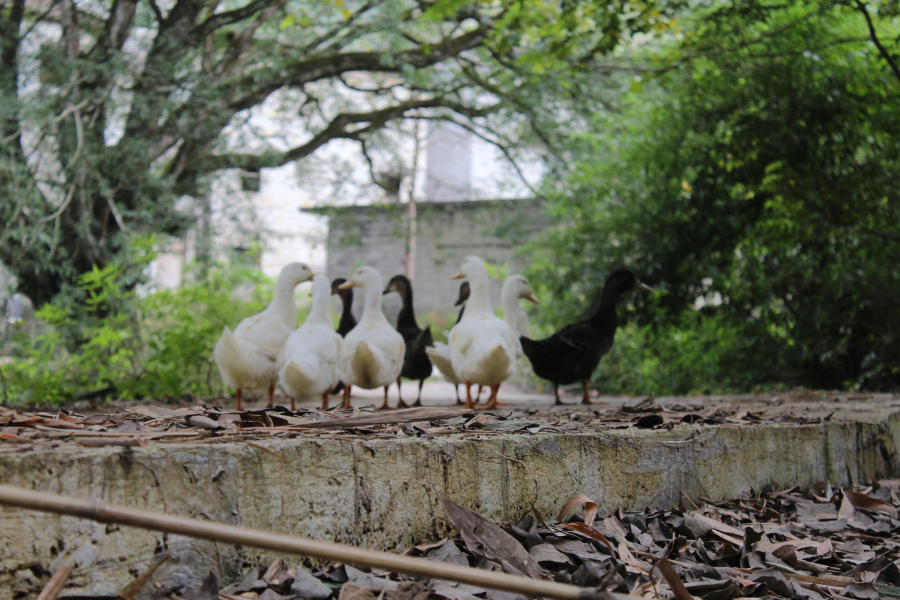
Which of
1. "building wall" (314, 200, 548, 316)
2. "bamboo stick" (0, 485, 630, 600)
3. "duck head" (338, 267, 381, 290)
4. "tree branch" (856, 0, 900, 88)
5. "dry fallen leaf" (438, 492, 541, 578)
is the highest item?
"tree branch" (856, 0, 900, 88)

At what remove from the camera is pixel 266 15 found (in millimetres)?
6695

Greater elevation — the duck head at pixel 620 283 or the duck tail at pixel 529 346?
the duck head at pixel 620 283

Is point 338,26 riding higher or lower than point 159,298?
higher

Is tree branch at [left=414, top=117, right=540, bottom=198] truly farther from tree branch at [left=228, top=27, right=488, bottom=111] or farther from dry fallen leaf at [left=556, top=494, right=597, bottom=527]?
dry fallen leaf at [left=556, top=494, right=597, bottom=527]

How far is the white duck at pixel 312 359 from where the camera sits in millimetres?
3025

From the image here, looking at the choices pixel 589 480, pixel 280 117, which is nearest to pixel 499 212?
pixel 280 117

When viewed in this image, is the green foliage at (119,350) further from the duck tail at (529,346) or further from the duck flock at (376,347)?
the duck tail at (529,346)

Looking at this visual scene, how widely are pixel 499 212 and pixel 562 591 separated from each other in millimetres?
9076

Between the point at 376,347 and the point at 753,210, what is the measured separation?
4402 mm

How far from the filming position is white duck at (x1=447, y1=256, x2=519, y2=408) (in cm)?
325

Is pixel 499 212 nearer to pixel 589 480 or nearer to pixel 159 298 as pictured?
pixel 159 298

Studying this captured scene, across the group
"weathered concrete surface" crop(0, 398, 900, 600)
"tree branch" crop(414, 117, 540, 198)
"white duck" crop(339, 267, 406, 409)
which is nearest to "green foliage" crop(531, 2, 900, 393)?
"tree branch" crop(414, 117, 540, 198)

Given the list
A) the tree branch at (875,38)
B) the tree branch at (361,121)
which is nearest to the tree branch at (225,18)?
the tree branch at (361,121)

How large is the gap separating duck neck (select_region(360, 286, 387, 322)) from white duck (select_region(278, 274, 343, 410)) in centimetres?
30
